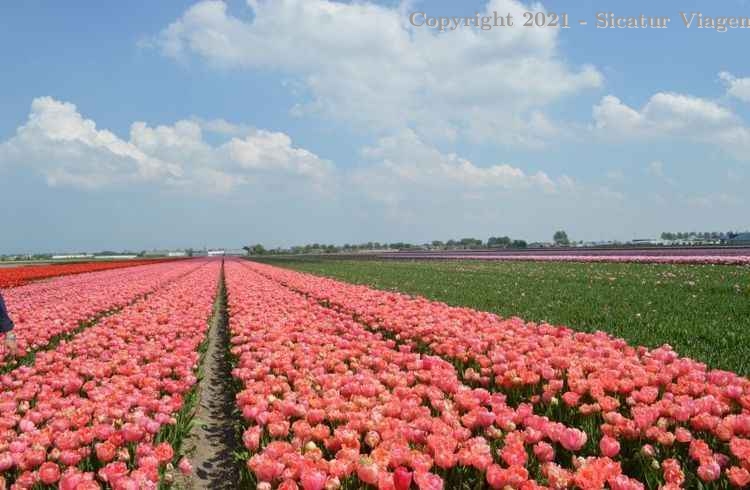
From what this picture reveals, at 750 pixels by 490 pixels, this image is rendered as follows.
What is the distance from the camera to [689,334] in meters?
7.54

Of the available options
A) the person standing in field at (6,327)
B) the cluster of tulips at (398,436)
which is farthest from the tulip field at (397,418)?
the person standing in field at (6,327)

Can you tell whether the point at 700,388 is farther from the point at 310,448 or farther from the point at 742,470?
the point at 310,448

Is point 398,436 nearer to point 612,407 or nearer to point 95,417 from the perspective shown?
point 612,407

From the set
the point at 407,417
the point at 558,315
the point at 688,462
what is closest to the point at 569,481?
the point at 688,462

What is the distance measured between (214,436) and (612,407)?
342cm

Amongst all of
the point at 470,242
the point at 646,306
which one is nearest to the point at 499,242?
the point at 470,242

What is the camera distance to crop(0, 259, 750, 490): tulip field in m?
2.85

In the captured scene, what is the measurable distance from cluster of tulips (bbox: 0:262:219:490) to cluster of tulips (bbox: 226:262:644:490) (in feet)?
2.12

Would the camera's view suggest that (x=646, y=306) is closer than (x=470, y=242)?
Yes

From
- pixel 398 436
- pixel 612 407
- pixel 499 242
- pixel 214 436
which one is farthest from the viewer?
pixel 499 242

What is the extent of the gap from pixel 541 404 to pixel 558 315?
6281 millimetres

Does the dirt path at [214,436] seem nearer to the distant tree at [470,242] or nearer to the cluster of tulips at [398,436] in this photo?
the cluster of tulips at [398,436]

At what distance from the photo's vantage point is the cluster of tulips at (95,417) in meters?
3.06

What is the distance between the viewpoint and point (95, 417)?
4.05m
